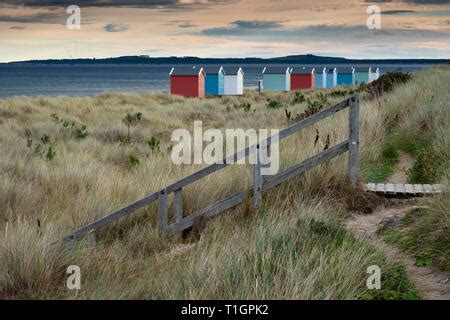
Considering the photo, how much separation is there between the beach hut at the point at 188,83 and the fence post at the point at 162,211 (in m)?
40.9

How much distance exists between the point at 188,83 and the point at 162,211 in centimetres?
4134

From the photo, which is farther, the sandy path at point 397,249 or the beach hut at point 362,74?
the beach hut at point 362,74

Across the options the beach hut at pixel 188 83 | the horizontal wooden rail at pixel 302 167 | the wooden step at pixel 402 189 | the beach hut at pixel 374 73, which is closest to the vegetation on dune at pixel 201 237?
the horizontal wooden rail at pixel 302 167

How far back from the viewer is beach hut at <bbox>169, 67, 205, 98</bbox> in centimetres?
4788

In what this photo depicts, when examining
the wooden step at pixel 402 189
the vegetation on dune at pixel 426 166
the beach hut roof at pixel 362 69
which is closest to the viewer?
the vegetation on dune at pixel 426 166

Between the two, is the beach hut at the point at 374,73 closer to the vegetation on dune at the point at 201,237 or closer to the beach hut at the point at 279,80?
the beach hut at the point at 279,80

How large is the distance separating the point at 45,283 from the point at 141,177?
4809 millimetres

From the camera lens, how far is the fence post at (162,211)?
7281mm

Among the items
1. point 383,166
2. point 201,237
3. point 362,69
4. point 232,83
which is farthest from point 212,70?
point 201,237

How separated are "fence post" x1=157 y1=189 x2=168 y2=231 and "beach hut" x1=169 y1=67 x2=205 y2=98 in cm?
4094

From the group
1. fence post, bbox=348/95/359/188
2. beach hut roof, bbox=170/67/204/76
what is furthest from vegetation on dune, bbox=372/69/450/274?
Answer: beach hut roof, bbox=170/67/204/76

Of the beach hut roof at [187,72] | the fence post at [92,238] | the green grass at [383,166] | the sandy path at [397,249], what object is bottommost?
the fence post at [92,238]

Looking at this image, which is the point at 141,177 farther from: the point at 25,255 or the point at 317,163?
the point at 25,255
